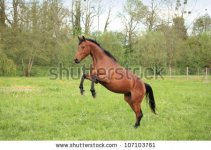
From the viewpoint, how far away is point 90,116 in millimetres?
6227

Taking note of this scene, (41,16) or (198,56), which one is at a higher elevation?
(41,16)

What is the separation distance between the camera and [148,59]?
5.72 metres

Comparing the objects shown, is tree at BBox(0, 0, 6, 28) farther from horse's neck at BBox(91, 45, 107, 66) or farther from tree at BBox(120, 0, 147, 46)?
horse's neck at BBox(91, 45, 107, 66)

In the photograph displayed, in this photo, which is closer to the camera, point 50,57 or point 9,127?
point 9,127

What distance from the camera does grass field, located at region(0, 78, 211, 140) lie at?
4.93 metres

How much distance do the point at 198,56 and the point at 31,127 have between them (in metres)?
3.20

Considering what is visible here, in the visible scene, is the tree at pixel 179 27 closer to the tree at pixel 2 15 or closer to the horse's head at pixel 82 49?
the horse's head at pixel 82 49

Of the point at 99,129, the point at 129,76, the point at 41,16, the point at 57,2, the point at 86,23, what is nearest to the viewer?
the point at 129,76

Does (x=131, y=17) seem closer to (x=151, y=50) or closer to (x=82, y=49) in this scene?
(x=151, y=50)

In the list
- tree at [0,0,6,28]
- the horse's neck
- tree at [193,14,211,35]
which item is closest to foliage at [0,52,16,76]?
tree at [0,0,6,28]

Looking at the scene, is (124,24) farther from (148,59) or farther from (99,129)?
(99,129)
